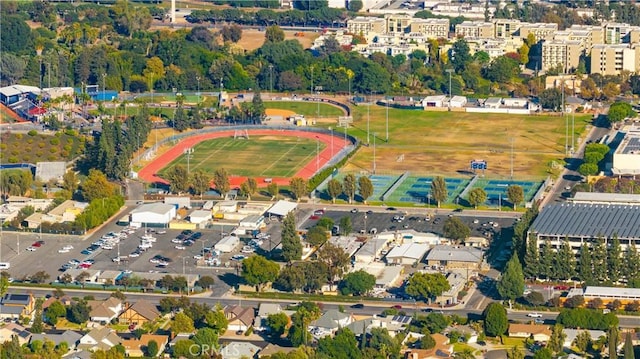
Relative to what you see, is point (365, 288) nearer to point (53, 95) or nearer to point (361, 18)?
point (53, 95)

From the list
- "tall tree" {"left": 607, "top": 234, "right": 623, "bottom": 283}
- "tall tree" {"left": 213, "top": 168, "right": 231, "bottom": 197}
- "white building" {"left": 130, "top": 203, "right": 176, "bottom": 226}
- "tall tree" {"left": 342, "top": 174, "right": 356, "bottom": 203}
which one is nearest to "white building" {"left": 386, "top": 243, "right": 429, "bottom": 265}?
"tall tree" {"left": 607, "top": 234, "right": 623, "bottom": 283}

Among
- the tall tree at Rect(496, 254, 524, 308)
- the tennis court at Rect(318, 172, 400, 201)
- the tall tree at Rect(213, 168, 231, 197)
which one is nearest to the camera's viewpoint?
the tall tree at Rect(496, 254, 524, 308)

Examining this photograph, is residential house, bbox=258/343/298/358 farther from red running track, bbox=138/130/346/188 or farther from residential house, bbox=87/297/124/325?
red running track, bbox=138/130/346/188

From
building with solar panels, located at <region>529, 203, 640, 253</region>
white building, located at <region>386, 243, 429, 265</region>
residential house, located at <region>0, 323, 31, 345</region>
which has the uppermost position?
building with solar panels, located at <region>529, 203, 640, 253</region>

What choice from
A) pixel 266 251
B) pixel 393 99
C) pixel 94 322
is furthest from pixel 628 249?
pixel 393 99

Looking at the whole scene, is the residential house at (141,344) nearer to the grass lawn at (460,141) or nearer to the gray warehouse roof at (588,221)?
the gray warehouse roof at (588,221)

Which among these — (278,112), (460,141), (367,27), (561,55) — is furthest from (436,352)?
(367,27)

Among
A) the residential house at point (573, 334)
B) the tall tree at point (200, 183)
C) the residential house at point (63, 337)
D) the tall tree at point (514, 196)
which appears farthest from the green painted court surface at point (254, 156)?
the residential house at point (573, 334)

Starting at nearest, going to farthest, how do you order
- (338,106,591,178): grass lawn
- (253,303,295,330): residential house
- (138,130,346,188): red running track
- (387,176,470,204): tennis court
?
(253,303,295,330): residential house → (387,176,470,204): tennis court → (138,130,346,188): red running track → (338,106,591,178): grass lawn
